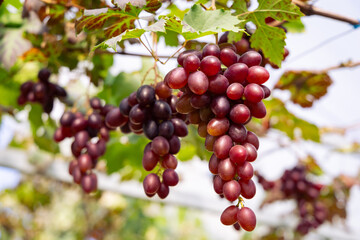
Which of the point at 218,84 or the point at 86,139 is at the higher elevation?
the point at 218,84

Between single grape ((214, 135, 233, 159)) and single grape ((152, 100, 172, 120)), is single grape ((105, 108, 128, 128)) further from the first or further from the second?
single grape ((214, 135, 233, 159))

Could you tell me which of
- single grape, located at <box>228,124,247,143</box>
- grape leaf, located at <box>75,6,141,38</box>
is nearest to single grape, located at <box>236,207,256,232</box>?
single grape, located at <box>228,124,247,143</box>

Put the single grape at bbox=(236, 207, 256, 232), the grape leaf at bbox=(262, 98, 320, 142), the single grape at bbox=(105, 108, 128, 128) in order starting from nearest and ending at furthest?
the single grape at bbox=(236, 207, 256, 232) → the single grape at bbox=(105, 108, 128, 128) → the grape leaf at bbox=(262, 98, 320, 142)

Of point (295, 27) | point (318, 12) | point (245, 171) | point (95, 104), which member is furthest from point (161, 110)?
point (295, 27)

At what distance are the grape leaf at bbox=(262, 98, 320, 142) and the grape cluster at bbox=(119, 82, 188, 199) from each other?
0.99m

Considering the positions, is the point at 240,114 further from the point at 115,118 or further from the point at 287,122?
the point at 287,122

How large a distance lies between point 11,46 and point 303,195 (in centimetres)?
150

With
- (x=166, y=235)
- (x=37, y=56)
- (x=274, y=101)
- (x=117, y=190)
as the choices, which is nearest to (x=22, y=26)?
(x=37, y=56)

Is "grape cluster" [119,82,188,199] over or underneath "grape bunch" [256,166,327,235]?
over

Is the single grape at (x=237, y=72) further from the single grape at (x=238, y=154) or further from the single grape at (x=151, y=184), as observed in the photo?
the single grape at (x=151, y=184)

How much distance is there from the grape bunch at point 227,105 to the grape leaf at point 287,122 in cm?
107

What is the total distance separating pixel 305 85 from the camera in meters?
1.45

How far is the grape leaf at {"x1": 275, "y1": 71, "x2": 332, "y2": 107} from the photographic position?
140cm

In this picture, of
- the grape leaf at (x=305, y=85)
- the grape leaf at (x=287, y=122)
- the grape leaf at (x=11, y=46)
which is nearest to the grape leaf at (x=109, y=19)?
the grape leaf at (x=11, y=46)
